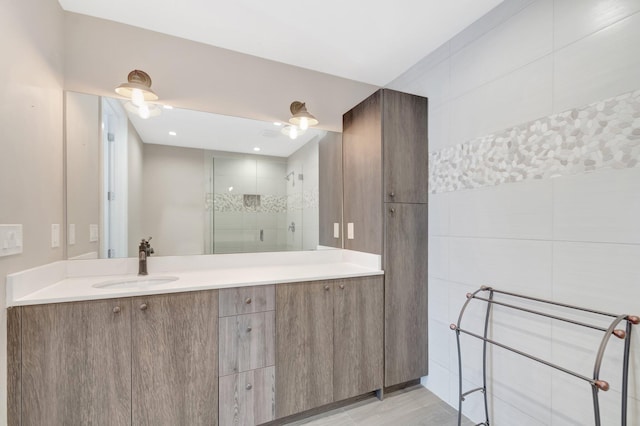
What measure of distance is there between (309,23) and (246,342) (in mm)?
2037

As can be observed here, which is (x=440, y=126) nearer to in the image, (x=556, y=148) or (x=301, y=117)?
(x=556, y=148)

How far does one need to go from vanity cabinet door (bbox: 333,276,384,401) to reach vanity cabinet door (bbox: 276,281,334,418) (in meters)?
0.06

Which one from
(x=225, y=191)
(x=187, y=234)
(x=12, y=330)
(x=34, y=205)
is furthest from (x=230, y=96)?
(x=12, y=330)

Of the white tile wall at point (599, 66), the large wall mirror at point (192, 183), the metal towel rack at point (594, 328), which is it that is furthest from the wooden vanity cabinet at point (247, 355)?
the white tile wall at point (599, 66)

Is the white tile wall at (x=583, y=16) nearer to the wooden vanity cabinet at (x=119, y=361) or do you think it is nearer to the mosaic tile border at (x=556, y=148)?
the mosaic tile border at (x=556, y=148)

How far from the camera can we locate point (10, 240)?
116cm

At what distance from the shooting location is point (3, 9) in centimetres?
111

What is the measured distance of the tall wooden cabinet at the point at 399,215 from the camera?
1973mm

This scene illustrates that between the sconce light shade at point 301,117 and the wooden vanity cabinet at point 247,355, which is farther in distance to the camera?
the sconce light shade at point 301,117

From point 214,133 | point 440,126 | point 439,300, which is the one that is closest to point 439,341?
point 439,300

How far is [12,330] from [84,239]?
632 mm

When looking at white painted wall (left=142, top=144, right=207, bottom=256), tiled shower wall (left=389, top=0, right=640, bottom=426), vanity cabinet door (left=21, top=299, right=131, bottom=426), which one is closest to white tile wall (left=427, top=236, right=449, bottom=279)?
tiled shower wall (left=389, top=0, right=640, bottom=426)

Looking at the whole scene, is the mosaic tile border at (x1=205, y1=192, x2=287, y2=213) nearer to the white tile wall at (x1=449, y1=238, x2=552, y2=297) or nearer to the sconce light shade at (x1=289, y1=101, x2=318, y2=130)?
the sconce light shade at (x1=289, y1=101, x2=318, y2=130)

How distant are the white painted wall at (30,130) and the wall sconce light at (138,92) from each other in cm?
34
